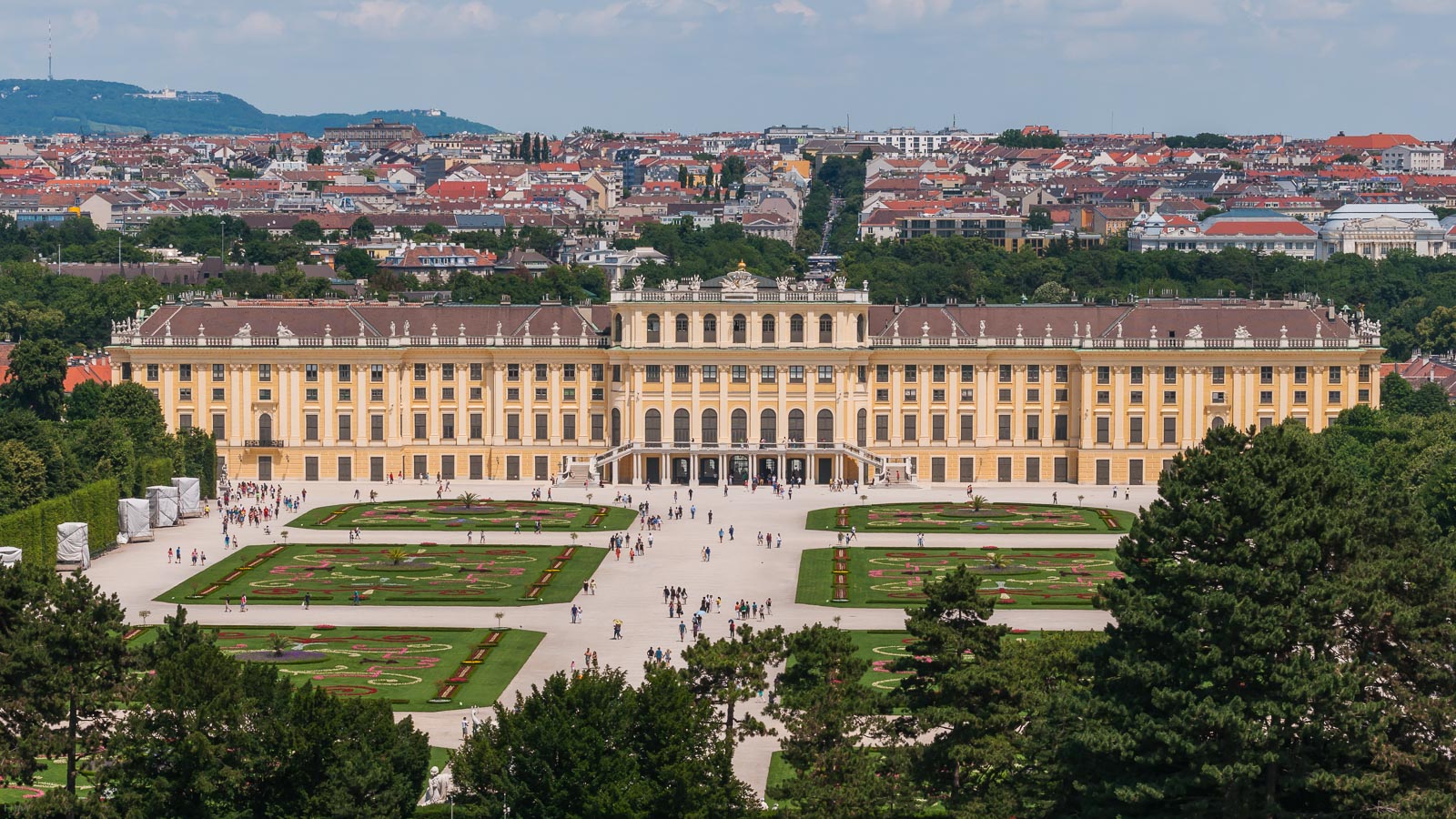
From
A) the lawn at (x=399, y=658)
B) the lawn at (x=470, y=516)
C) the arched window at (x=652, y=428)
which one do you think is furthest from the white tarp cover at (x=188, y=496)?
the lawn at (x=399, y=658)

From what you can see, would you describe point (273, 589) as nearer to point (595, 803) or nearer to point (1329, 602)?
point (595, 803)

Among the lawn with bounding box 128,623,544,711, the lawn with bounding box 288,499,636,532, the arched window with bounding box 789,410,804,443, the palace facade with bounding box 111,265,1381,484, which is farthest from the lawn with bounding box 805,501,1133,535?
the lawn with bounding box 128,623,544,711

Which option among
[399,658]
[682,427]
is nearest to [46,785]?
[399,658]

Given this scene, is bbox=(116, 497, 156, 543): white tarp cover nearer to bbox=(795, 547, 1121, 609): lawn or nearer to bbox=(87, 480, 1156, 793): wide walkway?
bbox=(87, 480, 1156, 793): wide walkway

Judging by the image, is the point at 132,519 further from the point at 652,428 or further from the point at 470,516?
the point at 652,428

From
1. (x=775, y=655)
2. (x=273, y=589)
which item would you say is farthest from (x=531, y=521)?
(x=775, y=655)

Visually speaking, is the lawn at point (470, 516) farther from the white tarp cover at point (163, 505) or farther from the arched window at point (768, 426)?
the arched window at point (768, 426)
